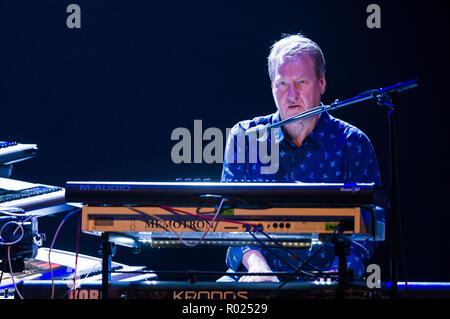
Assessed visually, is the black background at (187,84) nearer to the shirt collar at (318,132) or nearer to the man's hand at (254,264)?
the shirt collar at (318,132)

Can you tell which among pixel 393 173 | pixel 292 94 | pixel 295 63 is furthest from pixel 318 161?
pixel 393 173

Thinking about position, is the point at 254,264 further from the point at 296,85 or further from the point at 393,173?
the point at 296,85

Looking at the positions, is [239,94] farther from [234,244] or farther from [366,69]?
[234,244]

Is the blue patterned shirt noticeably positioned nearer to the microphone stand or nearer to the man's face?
the man's face

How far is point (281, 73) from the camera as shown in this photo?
2963 millimetres

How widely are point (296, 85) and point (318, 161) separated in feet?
1.36

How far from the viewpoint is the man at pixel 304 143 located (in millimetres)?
2760

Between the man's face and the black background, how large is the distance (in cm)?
86

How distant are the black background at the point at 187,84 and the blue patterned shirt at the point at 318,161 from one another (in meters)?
0.89

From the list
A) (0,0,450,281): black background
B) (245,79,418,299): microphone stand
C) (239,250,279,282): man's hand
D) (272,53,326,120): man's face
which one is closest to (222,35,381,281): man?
(272,53,326,120): man's face

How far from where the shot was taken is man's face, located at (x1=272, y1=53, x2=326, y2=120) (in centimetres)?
294

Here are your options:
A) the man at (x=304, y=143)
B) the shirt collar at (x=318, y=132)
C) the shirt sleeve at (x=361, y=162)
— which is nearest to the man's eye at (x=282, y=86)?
the man at (x=304, y=143)
